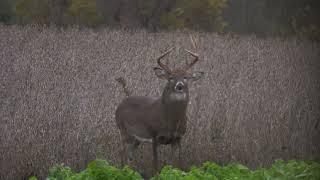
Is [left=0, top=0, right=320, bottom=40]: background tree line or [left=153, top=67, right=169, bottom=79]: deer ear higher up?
[left=0, top=0, right=320, bottom=40]: background tree line

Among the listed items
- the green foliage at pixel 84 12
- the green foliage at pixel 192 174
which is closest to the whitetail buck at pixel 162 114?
the green foliage at pixel 192 174

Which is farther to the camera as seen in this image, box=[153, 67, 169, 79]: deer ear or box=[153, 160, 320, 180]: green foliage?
box=[153, 67, 169, 79]: deer ear

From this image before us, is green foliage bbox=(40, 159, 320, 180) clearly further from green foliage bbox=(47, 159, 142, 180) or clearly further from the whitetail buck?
the whitetail buck

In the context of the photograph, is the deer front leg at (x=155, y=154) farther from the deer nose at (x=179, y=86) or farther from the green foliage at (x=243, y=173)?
the green foliage at (x=243, y=173)

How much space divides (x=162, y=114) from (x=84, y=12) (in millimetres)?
16268

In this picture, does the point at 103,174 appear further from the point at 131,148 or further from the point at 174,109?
the point at 131,148

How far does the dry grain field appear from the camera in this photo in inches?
360

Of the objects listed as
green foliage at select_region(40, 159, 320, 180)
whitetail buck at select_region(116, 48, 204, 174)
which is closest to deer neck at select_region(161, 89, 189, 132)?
whitetail buck at select_region(116, 48, 204, 174)

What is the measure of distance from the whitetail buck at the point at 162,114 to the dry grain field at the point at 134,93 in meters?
0.50

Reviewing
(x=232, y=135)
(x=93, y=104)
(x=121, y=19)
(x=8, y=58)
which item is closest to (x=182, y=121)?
(x=232, y=135)

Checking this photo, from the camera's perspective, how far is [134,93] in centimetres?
1173

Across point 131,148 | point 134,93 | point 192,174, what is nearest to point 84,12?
point 134,93

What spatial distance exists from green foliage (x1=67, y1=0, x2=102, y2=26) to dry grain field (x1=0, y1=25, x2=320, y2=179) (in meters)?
6.07

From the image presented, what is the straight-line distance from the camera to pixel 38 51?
15.4m
